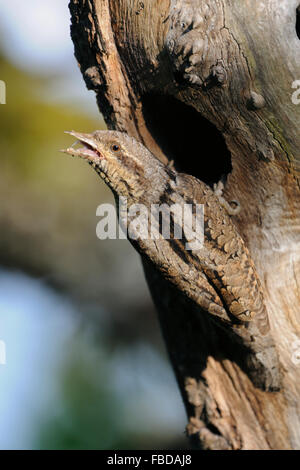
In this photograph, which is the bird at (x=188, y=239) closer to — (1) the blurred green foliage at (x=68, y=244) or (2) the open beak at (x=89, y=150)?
(2) the open beak at (x=89, y=150)

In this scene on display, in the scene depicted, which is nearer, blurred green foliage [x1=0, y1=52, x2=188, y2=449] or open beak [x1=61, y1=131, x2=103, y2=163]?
open beak [x1=61, y1=131, x2=103, y2=163]

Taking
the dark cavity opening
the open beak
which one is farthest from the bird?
the dark cavity opening

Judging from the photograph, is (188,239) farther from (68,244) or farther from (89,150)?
(68,244)

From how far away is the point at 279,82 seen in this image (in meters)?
2.43

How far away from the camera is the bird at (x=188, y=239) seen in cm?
272

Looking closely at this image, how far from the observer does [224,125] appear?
265 cm

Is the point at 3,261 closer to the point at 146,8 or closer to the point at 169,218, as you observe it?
the point at 169,218

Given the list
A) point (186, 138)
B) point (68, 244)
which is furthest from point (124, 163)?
point (68, 244)

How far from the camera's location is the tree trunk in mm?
2455

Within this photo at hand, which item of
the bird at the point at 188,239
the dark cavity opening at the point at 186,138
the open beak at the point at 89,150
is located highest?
the dark cavity opening at the point at 186,138

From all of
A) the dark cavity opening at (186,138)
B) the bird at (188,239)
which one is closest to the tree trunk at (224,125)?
the dark cavity opening at (186,138)

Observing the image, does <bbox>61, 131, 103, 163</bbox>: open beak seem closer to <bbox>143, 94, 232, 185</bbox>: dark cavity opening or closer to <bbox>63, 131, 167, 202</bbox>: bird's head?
<bbox>63, 131, 167, 202</bbox>: bird's head

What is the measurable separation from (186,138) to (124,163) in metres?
0.55

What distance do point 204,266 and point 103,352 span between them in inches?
141
